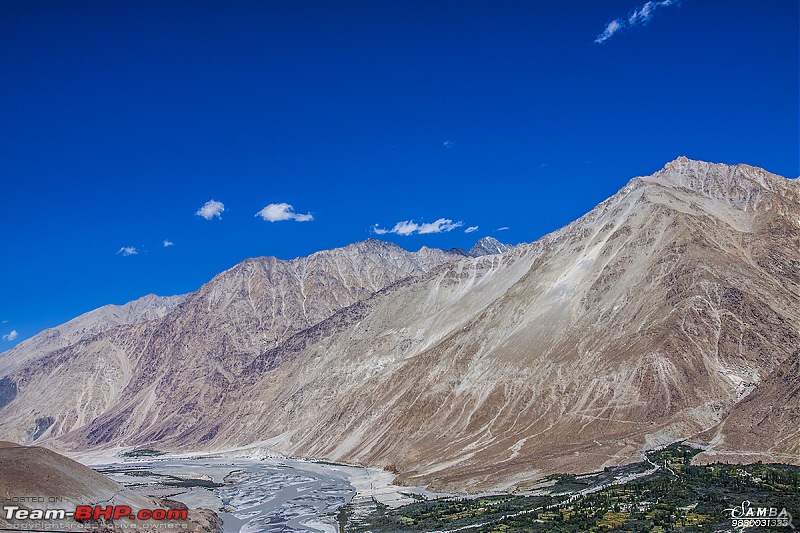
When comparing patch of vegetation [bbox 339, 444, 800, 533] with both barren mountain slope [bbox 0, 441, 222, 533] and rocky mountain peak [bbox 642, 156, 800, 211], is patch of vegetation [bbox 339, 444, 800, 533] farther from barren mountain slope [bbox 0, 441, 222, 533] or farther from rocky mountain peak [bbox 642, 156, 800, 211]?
rocky mountain peak [bbox 642, 156, 800, 211]

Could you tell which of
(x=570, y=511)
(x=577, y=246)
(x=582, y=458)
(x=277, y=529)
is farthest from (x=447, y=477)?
(x=577, y=246)

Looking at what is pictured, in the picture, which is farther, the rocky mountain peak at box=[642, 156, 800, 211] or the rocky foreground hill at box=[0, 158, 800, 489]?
Result: the rocky mountain peak at box=[642, 156, 800, 211]

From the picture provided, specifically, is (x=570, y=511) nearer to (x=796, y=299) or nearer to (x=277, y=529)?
(x=277, y=529)

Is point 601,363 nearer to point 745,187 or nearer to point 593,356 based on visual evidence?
point 593,356

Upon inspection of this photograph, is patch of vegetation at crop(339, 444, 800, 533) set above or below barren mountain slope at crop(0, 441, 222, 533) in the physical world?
below

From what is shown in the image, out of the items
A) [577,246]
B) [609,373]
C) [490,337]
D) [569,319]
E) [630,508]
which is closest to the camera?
[630,508]

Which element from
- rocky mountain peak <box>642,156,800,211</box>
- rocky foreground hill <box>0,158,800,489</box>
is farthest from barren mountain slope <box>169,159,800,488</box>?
rocky mountain peak <box>642,156,800,211</box>

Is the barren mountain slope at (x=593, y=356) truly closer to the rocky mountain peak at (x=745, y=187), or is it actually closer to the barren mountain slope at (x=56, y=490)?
the rocky mountain peak at (x=745, y=187)

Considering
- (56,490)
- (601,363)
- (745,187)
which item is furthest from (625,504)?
(745,187)
